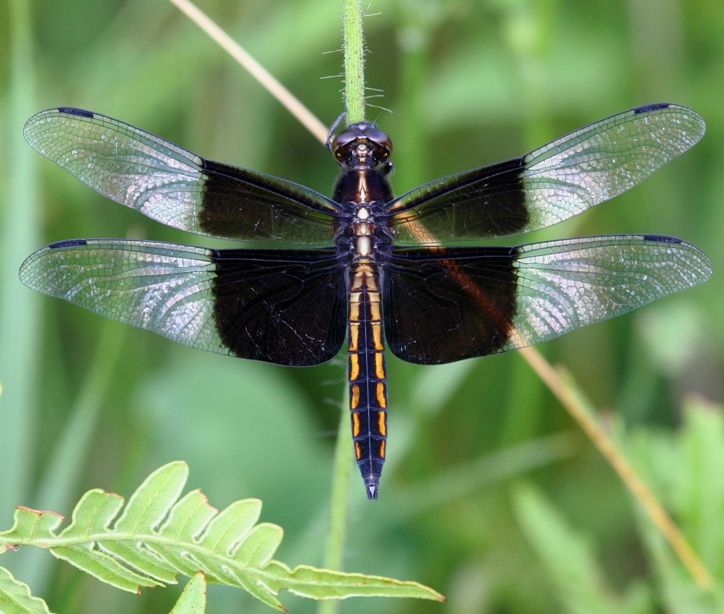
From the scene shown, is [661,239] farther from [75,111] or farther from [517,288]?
[75,111]

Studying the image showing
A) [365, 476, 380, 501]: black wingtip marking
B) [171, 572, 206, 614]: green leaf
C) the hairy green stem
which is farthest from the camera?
[365, 476, 380, 501]: black wingtip marking

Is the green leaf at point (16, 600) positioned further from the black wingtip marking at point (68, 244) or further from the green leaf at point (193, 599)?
the black wingtip marking at point (68, 244)

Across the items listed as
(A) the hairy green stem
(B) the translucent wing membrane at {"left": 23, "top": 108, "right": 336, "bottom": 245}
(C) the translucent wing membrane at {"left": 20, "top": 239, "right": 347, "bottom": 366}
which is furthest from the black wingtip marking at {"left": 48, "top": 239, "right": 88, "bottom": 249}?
(A) the hairy green stem

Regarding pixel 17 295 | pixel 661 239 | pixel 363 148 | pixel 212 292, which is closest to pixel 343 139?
pixel 363 148

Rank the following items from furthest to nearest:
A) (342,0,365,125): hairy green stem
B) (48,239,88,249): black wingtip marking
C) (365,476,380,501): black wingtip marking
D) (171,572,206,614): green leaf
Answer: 1. (48,239,88,249): black wingtip marking
2. (365,476,380,501): black wingtip marking
3. (342,0,365,125): hairy green stem
4. (171,572,206,614): green leaf

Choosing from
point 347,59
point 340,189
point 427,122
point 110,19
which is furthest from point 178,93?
point 347,59

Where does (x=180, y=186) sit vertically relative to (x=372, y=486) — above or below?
above

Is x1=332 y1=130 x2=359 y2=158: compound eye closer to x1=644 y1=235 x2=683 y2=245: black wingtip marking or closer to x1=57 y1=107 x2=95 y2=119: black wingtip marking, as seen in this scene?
x1=57 y1=107 x2=95 y2=119: black wingtip marking

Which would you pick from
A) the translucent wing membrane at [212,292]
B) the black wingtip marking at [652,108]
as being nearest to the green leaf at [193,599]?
the translucent wing membrane at [212,292]
